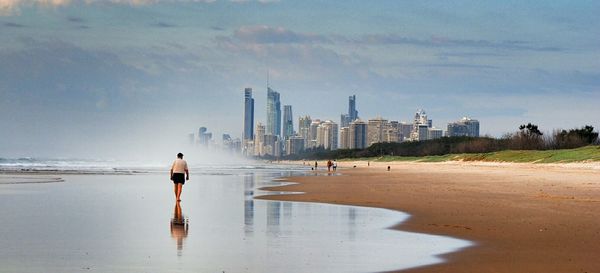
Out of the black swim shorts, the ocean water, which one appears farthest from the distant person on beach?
the ocean water

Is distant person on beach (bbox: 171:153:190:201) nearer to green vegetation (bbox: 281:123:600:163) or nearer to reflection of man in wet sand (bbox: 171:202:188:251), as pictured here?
reflection of man in wet sand (bbox: 171:202:188:251)

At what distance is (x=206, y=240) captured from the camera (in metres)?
13.6

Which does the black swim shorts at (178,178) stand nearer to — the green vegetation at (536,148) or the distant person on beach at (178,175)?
the distant person on beach at (178,175)

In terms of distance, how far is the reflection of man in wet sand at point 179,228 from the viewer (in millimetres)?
13594

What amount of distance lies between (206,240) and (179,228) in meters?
2.44

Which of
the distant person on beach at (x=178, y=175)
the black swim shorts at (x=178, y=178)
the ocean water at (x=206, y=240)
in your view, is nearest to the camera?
the ocean water at (x=206, y=240)

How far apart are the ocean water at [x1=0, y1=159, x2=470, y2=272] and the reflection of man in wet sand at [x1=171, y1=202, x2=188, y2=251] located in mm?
21

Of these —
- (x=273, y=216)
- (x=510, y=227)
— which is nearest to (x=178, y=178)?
(x=273, y=216)

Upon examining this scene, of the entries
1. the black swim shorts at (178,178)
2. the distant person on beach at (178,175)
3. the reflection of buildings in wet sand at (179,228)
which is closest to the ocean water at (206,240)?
the reflection of buildings in wet sand at (179,228)

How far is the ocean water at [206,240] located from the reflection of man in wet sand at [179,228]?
0.07 ft

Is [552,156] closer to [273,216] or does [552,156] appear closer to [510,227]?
[273,216]

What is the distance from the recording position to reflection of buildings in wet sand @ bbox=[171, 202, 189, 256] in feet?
43.4

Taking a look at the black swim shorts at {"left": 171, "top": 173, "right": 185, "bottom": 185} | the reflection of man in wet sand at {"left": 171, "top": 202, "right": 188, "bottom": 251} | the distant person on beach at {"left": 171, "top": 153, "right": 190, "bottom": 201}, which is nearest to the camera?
the reflection of man in wet sand at {"left": 171, "top": 202, "right": 188, "bottom": 251}

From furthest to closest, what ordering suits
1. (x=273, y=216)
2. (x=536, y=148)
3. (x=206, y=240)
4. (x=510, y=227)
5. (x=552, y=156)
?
1. (x=536, y=148)
2. (x=552, y=156)
3. (x=273, y=216)
4. (x=510, y=227)
5. (x=206, y=240)
